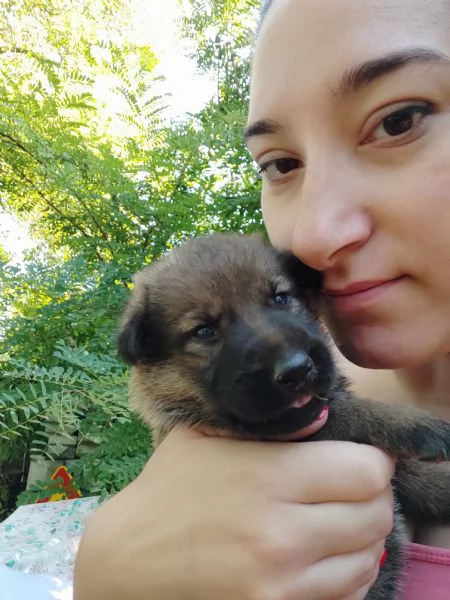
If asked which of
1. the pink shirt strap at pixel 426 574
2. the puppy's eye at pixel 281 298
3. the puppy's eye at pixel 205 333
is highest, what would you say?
the puppy's eye at pixel 281 298

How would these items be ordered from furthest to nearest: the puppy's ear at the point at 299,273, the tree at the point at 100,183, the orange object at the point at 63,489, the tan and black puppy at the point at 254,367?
the tree at the point at 100,183 < the orange object at the point at 63,489 < the puppy's ear at the point at 299,273 < the tan and black puppy at the point at 254,367

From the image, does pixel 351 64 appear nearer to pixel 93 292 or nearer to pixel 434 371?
pixel 434 371

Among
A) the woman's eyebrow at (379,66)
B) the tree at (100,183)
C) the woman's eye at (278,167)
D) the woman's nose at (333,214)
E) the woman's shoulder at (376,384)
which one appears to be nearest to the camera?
the woman's eyebrow at (379,66)

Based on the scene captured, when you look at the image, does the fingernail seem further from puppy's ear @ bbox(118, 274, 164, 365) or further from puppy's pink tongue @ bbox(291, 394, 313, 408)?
puppy's ear @ bbox(118, 274, 164, 365)

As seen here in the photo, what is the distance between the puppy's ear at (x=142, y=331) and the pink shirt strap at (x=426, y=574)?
0.93 meters

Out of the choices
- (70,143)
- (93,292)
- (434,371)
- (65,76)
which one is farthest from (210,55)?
(434,371)

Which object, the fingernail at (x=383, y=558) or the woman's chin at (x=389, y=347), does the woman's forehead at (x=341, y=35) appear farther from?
the fingernail at (x=383, y=558)

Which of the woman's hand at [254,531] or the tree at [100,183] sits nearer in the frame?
the woman's hand at [254,531]

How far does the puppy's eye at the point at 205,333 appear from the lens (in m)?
1.57

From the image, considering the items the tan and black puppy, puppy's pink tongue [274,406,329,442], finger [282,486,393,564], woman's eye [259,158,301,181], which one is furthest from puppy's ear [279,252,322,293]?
finger [282,486,393,564]

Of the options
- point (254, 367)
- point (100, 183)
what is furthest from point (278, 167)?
point (100, 183)

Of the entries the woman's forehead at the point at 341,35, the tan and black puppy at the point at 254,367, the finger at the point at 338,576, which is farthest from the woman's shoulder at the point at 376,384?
the woman's forehead at the point at 341,35

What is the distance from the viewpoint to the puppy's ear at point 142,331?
1.60 metres

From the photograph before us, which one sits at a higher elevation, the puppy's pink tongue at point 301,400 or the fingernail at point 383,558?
the puppy's pink tongue at point 301,400
